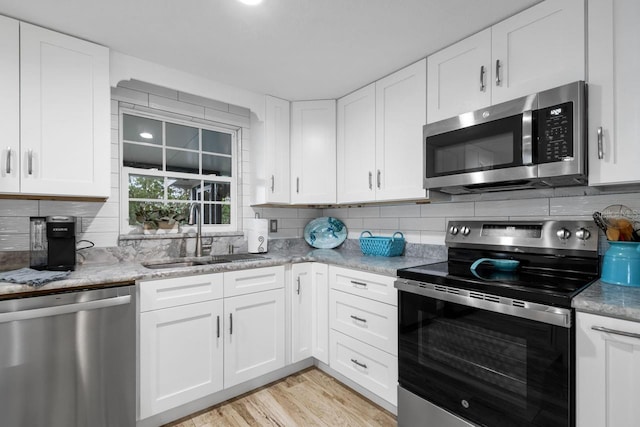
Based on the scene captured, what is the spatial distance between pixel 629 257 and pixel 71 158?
2823 millimetres

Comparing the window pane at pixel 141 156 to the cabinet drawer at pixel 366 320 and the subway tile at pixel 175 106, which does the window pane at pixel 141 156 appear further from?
the cabinet drawer at pixel 366 320

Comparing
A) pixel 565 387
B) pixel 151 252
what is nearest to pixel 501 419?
pixel 565 387

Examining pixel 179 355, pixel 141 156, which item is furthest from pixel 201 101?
pixel 179 355

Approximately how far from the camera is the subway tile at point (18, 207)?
1870mm

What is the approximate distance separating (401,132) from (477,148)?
1.93ft

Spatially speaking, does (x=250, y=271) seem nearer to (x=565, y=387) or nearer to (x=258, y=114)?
(x=258, y=114)

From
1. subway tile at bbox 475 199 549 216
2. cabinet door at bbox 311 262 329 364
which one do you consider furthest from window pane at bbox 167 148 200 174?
subway tile at bbox 475 199 549 216

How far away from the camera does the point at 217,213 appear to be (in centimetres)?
282

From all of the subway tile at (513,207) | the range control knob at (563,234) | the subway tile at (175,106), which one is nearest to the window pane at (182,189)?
the subway tile at (175,106)

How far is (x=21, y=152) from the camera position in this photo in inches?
66.6

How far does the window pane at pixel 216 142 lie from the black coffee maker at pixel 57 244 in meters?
1.23

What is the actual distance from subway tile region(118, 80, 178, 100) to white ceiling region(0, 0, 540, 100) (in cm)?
31

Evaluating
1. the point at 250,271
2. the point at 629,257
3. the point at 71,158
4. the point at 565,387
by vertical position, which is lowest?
the point at 565,387

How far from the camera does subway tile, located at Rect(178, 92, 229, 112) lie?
257cm
